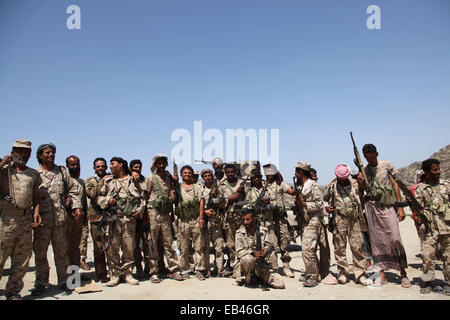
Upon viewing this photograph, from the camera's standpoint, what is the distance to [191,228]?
6.09 metres

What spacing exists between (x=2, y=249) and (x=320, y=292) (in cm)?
545

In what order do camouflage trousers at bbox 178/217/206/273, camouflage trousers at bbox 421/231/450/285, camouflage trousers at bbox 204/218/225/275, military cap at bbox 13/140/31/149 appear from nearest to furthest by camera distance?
camouflage trousers at bbox 421/231/450/285 < military cap at bbox 13/140/31/149 < camouflage trousers at bbox 178/217/206/273 < camouflage trousers at bbox 204/218/225/275

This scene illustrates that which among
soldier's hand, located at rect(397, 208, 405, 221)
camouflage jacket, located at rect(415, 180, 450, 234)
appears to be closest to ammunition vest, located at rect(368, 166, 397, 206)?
soldier's hand, located at rect(397, 208, 405, 221)

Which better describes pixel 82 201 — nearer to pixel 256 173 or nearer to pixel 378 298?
pixel 256 173

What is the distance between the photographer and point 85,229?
7.91 metres

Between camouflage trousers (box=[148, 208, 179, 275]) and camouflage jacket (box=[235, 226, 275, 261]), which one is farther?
camouflage trousers (box=[148, 208, 179, 275])

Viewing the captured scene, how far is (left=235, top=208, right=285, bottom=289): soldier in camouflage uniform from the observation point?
5277 mm

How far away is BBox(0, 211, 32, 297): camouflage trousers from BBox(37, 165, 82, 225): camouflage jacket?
34 centimetres

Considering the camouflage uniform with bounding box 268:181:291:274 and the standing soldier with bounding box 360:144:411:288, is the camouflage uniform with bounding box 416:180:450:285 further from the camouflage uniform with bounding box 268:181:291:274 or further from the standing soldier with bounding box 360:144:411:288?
the camouflage uniform with bounding box 268:181:291:274

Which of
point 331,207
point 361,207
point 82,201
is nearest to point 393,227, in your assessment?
point 361,207

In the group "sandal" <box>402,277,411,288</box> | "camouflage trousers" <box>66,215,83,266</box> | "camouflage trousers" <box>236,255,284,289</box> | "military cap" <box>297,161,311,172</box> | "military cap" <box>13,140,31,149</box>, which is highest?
"military cap" <box>13,140,31,149</box>

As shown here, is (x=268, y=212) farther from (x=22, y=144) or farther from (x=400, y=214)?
(x=22, y=144)

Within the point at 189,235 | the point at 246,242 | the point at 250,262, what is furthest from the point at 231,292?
the point at 189,235

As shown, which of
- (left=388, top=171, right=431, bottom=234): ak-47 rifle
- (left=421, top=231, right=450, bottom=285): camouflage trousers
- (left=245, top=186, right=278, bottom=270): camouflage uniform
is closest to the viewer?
(left=421, top=231, right=450, bottom=285): camouflage trousers
